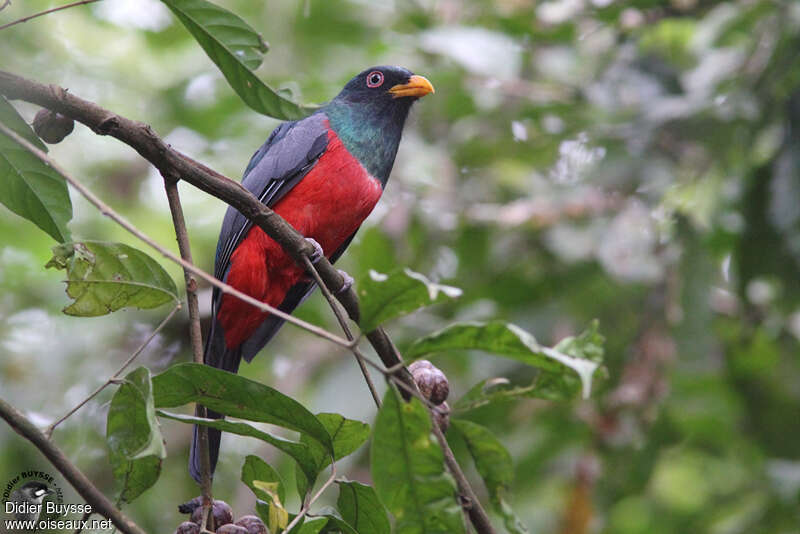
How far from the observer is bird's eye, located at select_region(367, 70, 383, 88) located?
4285 mm

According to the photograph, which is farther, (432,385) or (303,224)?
(303,224)

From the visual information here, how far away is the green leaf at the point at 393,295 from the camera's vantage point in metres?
1.65

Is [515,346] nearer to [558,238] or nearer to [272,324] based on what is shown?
[272,324]

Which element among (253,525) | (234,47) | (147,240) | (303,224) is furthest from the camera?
(303,224)

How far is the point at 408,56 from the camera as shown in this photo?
6.26m

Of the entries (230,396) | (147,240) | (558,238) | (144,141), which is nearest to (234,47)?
(144,141)

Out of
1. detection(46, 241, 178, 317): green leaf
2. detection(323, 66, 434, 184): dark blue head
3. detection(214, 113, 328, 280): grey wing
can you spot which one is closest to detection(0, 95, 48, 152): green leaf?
detection(46, 241, 178, 317): green leaf

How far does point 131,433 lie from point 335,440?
1.53 ft

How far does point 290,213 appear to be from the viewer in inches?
147

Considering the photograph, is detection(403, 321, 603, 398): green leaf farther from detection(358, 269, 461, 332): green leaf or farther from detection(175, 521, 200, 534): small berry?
detection(175, 521, 200, 534): small berry

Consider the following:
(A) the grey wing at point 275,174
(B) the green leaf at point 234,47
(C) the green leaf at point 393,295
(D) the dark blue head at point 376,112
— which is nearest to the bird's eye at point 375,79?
(D) the dark blue head at point 376,112

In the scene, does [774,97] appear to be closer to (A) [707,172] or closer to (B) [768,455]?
(A) [707,172]

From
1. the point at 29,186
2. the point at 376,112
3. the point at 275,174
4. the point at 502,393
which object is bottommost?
the point at 502,393

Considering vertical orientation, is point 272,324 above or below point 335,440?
above
